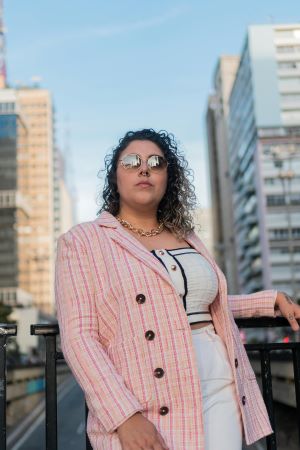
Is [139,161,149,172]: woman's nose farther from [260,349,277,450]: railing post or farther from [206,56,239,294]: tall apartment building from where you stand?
[206,56,239,294]: tall apartment building

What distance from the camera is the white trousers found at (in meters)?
2.12

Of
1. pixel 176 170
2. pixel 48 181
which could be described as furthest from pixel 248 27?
pixel 176 170

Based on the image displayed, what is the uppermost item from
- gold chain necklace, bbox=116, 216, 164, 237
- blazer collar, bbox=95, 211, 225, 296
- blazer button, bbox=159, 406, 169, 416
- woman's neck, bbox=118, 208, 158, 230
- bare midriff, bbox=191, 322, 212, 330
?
woman's neck, bbox=118, 208, 158, 230

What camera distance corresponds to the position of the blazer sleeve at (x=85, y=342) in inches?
76.6

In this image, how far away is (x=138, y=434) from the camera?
1.90m

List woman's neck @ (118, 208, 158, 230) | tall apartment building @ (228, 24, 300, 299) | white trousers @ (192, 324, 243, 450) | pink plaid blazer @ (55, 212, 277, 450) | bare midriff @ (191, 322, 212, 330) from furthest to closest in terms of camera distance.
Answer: tall apartment building @ (228, 24, 300, 299), woman's neck @ (118, 208, 158, 230), bare midriff @ (191, 322, 212, 330), white trousers @ (192, 324, 243, 450), pink plaid blazer @ (55, 212, 277, 450)

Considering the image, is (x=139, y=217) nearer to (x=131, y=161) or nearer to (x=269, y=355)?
(x=131, y=161)

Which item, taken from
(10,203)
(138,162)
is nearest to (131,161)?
(138,162)

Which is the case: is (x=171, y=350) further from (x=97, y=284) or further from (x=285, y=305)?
(x=285, y=305)

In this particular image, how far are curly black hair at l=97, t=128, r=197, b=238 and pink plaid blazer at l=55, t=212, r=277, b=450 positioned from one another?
1.14 feet

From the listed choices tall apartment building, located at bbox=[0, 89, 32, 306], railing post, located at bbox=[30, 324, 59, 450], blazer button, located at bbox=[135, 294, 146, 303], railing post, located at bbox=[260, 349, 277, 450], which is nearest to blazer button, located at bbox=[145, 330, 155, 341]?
blazer button, located at bbox=[135, 294, 146, 303]

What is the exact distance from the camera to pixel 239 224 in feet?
355

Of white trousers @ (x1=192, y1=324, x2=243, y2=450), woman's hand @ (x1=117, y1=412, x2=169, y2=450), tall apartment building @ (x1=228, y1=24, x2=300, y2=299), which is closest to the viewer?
woman's hand @ (x1=117, y1=412, x2=169, y2=450)

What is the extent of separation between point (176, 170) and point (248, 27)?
83783 mm
